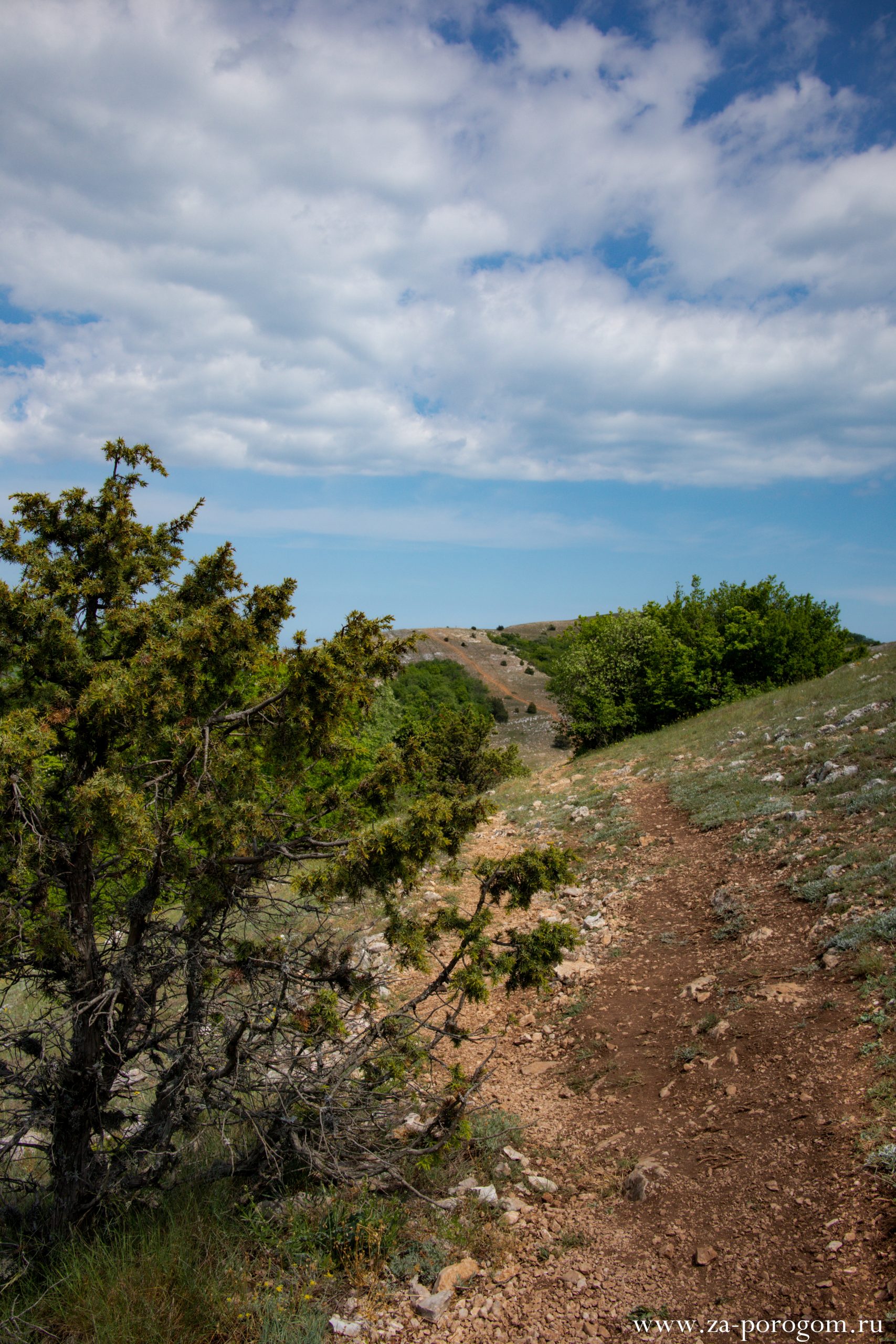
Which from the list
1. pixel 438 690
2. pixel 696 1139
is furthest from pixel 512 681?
pixel 696 1139

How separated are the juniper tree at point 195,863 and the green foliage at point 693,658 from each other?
29.0 m

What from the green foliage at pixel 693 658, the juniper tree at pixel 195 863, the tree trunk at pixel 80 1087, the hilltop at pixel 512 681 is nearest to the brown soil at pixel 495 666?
the hilltop at pixel 512 681

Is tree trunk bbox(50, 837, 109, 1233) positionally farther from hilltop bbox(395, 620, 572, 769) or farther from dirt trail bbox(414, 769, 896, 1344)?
hilltop bbox(395, 620, 572, 769)

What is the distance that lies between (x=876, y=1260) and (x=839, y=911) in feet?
13.6

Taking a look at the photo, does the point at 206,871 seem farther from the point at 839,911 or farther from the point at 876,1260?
the point at 839,911

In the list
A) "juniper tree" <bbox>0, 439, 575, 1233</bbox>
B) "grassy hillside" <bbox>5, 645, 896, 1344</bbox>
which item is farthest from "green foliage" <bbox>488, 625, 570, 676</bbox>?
"juniper tree" <bbox>0, 439, 575, 1233</bbox>

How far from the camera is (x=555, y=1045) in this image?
728cm

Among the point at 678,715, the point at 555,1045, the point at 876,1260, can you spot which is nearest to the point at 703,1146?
the point at 876,1260

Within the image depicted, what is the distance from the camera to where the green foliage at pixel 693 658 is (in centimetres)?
3225

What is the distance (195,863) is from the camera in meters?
4.19

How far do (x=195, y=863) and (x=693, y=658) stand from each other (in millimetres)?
31256

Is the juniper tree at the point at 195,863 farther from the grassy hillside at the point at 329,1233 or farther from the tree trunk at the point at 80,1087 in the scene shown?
the grassy hillside at the point at 329,1233

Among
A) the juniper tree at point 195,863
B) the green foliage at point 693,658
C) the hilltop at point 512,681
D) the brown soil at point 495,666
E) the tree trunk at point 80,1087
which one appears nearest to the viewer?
the juniper tree at point 195,863

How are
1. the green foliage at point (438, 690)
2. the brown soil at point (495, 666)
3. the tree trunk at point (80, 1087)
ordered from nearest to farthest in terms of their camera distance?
1. the tree trunk at point (80, 1087)
2. the green foliage at point (438, 690)
3. the brown soil at point (495, 666)
